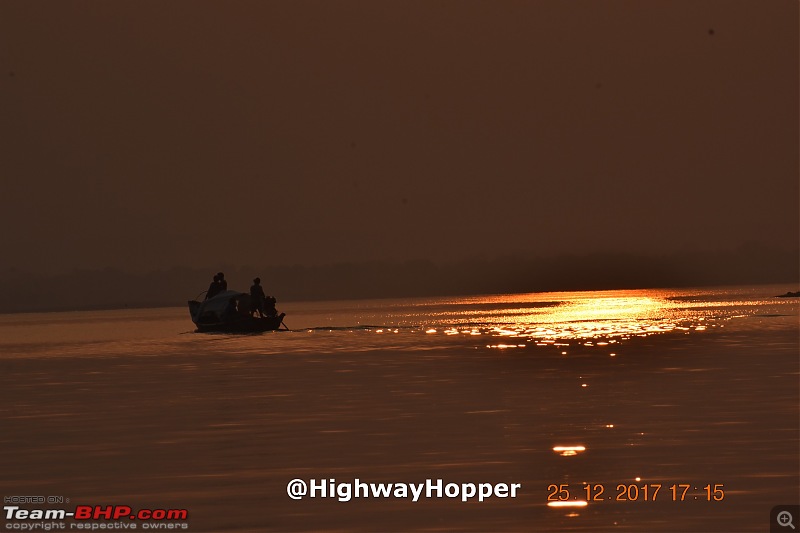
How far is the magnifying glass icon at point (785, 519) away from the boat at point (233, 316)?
5951cm

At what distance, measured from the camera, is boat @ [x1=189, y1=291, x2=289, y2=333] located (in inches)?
2862

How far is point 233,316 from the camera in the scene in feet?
240

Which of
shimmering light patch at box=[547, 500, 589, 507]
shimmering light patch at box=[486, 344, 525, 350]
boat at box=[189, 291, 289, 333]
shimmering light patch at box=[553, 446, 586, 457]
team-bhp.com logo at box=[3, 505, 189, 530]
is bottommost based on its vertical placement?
shimmering light patch at box=[547, 500, 589, 507]

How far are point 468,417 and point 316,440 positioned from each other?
4.28 m

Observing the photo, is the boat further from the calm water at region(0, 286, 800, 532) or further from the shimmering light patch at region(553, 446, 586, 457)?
the shimmering light patch at region(553, 446, 586, 457)

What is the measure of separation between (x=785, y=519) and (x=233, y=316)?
60.7 meters

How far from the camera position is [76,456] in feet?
68.2

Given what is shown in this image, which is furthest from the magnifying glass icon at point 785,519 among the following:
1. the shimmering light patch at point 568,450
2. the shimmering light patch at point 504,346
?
the shimmering light patch at point 504,346

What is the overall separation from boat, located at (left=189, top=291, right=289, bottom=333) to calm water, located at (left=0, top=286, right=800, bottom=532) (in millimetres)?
28384

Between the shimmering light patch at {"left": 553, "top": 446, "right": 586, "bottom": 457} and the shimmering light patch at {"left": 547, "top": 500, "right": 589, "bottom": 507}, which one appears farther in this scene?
the shimmering light patch at {"left": 553, "top": 446, "right": 586, "bottom": 457}

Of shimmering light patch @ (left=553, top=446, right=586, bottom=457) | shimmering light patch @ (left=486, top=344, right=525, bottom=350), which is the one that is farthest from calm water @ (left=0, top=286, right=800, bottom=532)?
A: shimmering light patch @ (left=486, top=344, right=525, bottom=350)

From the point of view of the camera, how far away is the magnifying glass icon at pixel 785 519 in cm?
1383

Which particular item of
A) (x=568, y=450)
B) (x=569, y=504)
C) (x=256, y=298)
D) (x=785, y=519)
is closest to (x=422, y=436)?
(x=568, y=450)

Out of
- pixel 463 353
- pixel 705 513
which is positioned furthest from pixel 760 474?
pixel 463 353
